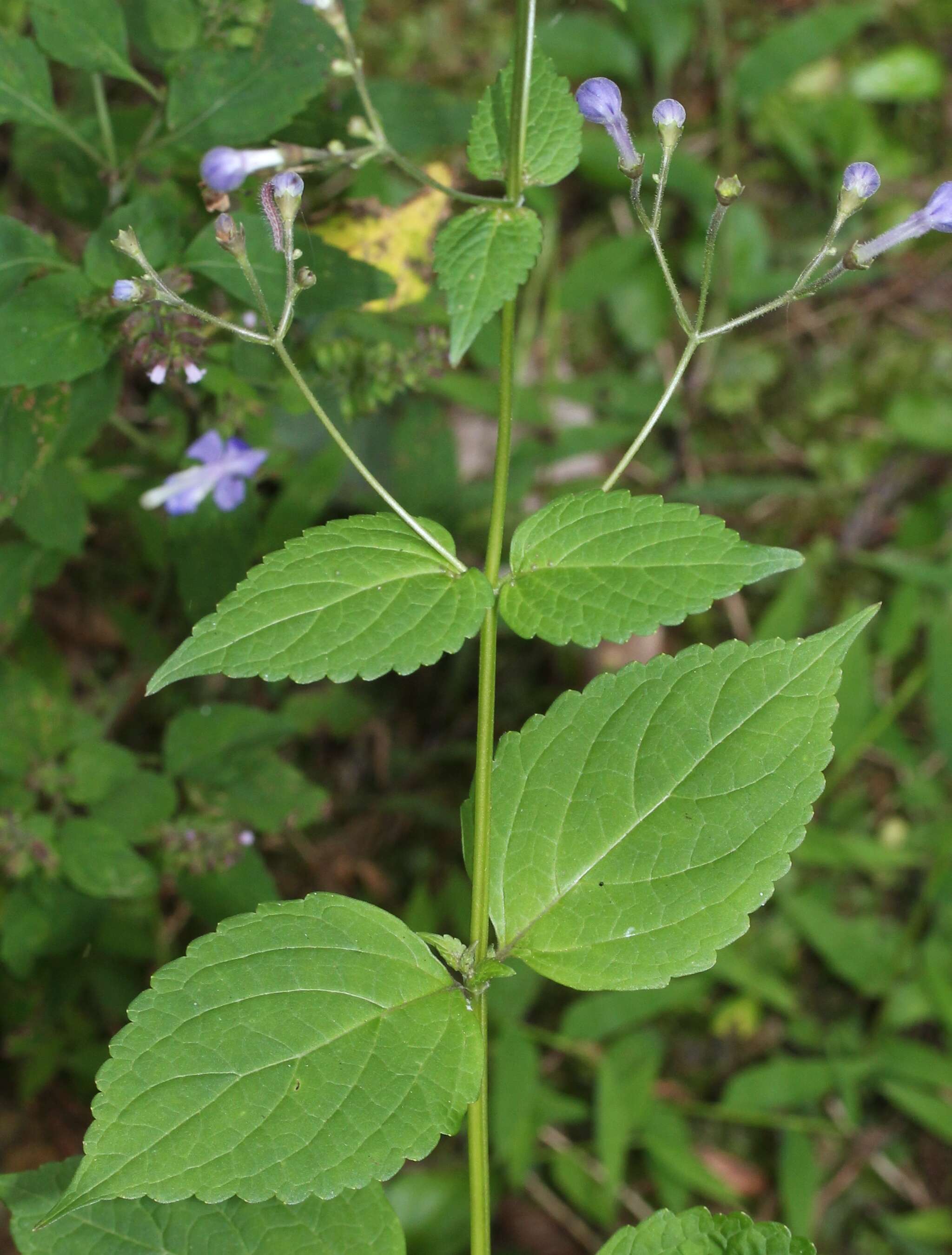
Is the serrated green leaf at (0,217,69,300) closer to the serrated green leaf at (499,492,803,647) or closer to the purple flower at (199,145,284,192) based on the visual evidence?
the purple flower at (199,145,284,192)

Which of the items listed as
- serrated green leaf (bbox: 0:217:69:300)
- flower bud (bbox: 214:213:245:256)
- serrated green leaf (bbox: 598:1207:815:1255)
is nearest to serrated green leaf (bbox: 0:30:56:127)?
serrated green leaf (bbox: 0:217:69:300)

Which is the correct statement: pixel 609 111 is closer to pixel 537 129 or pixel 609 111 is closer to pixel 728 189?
pixel 537 129

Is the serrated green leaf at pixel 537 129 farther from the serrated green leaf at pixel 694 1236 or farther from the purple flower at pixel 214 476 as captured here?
the serrated green leaf at pixel 694 1236

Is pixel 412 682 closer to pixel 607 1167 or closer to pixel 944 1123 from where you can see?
pixel 607 1167

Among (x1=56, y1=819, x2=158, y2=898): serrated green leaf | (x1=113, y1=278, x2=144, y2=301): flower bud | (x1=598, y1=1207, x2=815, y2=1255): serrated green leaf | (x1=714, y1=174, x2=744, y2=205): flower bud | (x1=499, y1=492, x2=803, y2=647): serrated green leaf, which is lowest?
(x1=56, y1=819, x2=158, y2=898): serrated green leaf

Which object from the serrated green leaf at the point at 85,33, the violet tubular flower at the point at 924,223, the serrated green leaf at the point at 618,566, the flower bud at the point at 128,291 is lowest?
the serrated green leaf at the point at 618,566

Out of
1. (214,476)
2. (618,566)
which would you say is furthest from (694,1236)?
(214,476)

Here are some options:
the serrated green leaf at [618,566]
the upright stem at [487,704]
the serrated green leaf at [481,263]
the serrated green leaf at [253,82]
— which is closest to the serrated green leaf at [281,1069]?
the upright stem at [487,704]
